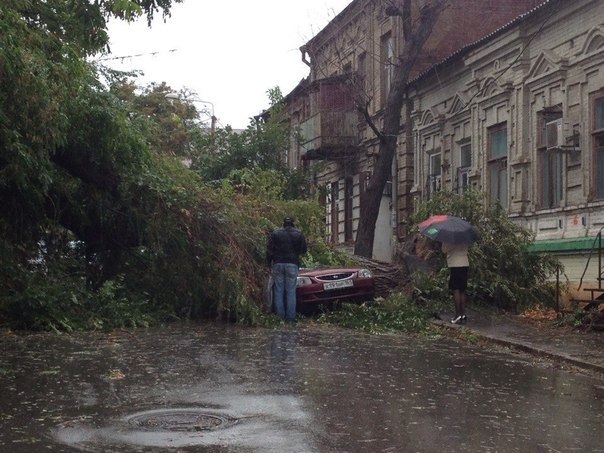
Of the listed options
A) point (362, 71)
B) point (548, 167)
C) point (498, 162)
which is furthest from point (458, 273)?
point (362, 71)

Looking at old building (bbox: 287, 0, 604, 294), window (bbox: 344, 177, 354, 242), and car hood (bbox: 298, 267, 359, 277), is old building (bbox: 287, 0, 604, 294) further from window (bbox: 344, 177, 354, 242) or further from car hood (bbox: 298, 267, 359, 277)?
car hood (bbox: 298, 267, 359, 277)

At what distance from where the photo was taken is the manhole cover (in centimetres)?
643

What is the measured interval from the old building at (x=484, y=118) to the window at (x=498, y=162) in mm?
30

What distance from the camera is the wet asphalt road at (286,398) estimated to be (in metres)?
6.11

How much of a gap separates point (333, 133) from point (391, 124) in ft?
Answer: 26.3

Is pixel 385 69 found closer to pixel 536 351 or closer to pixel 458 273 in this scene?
pixel 458 273

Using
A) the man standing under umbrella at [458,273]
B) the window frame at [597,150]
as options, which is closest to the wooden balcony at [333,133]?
the window frame at [597,150]

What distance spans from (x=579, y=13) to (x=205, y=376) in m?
12.6

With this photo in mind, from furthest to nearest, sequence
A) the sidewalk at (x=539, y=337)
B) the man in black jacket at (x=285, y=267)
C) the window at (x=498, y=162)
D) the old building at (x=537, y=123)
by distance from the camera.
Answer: the window at (x=498, y=162) → the old building at (x=537, y=123) → the man in black jacket at (x=285, y=267) → the sidewalk at (x=539, y=337)

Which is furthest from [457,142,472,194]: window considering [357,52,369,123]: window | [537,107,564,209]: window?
[357,52,369,123]: window

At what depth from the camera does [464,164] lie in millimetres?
23484

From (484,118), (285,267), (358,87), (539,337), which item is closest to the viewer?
(539,337)

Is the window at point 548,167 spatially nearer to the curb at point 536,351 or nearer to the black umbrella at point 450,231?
the black umbrella at point 450,231

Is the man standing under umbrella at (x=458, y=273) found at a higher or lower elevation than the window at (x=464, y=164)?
lower
